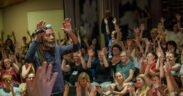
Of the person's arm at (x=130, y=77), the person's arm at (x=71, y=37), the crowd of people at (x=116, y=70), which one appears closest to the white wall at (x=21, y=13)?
the crowd of people at (x=116, y=70)

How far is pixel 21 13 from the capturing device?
11672 mm

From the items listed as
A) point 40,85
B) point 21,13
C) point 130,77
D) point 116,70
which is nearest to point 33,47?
point 40,85

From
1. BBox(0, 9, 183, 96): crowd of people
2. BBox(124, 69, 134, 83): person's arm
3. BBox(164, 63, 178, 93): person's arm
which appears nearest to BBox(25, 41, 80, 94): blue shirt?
BBox(0, 9, 183, 96): crowd of people

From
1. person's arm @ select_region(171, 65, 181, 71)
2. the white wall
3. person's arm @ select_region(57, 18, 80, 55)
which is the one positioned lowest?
person's arm @ select_region(171, 65, 181, 71)

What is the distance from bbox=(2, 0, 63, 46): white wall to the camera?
11.1 m

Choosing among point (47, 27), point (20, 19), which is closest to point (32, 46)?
point (47, 27)

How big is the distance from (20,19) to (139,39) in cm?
475

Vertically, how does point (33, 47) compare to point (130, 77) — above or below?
above

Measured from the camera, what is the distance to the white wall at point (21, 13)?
11086mm

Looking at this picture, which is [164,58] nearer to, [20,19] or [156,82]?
[156,82]

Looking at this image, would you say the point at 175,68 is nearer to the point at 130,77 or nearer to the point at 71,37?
the point at 130,77

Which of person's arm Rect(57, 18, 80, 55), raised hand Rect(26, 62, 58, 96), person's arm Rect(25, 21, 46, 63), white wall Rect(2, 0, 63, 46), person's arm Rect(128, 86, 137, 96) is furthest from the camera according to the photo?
white wall Rect(2, 0, 63, 46)

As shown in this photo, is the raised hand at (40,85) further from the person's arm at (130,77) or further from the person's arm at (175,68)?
the person's arm at (175,68)

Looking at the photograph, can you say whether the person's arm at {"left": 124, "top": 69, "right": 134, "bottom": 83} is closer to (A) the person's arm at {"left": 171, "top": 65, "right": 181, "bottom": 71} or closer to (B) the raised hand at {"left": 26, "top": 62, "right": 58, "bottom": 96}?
(A) the person's arm at {"left": 171, "top": 65, "right": 181, "bottom": 71}
